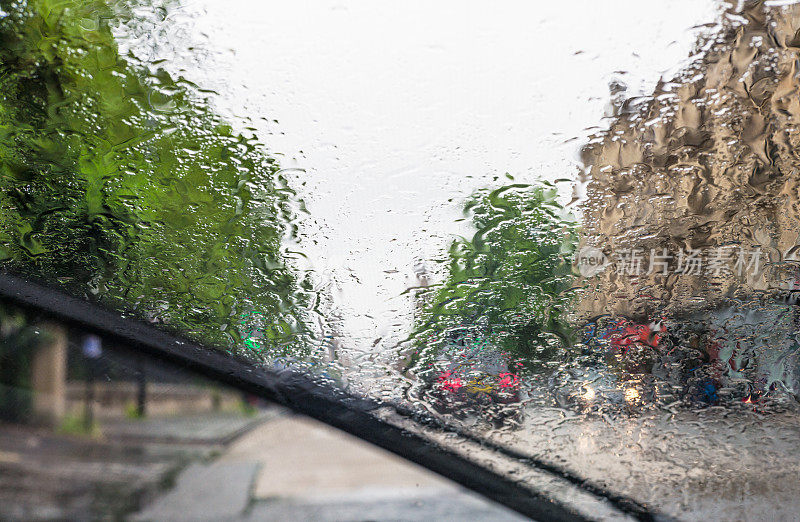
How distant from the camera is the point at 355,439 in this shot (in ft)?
3.10

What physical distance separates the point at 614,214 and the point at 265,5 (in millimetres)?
567

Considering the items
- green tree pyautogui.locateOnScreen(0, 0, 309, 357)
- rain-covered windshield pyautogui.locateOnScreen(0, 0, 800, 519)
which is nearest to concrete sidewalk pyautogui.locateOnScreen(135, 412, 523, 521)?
rain-covered windshield pyautogui.locateOnScreen(0, 0, 800, 519)

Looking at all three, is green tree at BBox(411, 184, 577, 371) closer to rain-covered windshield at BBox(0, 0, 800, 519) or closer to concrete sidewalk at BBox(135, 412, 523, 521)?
rain-covered windshield at BBox(0, 0, 800, 519)

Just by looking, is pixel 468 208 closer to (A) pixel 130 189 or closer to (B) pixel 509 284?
(B) pixel 509 284

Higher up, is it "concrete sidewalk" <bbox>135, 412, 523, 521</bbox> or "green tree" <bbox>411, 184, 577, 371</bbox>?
"green tree" <bbox>411, 184, 577, 371</bbox>

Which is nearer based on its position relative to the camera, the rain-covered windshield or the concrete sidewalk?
the rain-covered windshield

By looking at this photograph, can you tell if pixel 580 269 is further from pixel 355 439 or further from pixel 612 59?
pixel 355 439

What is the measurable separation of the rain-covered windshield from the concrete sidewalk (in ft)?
6.21

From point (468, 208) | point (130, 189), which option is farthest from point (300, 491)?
point (468, 208)

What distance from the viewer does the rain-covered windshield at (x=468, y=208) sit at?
64 cm

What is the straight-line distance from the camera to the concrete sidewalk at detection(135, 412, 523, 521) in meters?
3.10

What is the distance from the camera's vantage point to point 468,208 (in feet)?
2.41

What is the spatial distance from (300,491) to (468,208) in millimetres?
3641

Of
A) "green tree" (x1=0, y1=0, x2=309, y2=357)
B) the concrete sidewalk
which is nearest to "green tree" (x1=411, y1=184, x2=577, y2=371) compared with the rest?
"green tree" (x1=0, y1=0, x2=309, y2=357)
